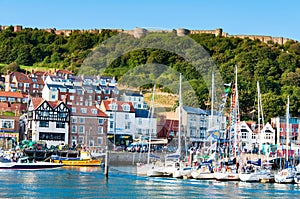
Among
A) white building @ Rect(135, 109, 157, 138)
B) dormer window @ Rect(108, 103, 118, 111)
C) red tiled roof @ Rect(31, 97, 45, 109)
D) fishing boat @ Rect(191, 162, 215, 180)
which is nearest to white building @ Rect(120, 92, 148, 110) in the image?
white building @ Rect(135, 109, 157, 138)

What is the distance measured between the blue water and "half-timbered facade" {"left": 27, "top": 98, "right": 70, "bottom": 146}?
51.1 feet

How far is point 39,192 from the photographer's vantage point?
31.8m

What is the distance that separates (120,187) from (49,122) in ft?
80.7

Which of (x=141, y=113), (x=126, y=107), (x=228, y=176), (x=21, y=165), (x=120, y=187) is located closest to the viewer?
(x=120, y=187)

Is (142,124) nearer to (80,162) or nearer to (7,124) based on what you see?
(7,124)

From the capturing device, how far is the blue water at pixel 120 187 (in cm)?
3183

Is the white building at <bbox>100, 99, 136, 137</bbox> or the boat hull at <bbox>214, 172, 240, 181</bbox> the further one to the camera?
the white building at <bbox>100, 99, 136, 137</bbox>

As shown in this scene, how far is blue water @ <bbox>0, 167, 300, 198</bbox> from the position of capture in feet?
104

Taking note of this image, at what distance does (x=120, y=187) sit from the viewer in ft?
114

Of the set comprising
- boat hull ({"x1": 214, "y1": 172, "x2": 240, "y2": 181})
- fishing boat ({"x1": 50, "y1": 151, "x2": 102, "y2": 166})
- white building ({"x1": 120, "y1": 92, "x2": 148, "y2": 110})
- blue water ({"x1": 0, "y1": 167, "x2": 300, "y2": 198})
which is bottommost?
blue water ({"x1": 0, "y1": 167, "x2": 300, "y2": 198})

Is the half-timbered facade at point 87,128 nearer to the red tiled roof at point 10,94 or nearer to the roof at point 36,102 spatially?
the roof at point 36,102

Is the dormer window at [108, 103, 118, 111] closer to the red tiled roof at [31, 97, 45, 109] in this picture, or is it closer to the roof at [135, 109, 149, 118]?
the roof at [135, 109, 149, 118]

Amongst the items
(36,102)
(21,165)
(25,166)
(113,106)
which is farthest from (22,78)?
(21,165)

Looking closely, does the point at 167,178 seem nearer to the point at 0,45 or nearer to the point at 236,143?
the point at 236,143
